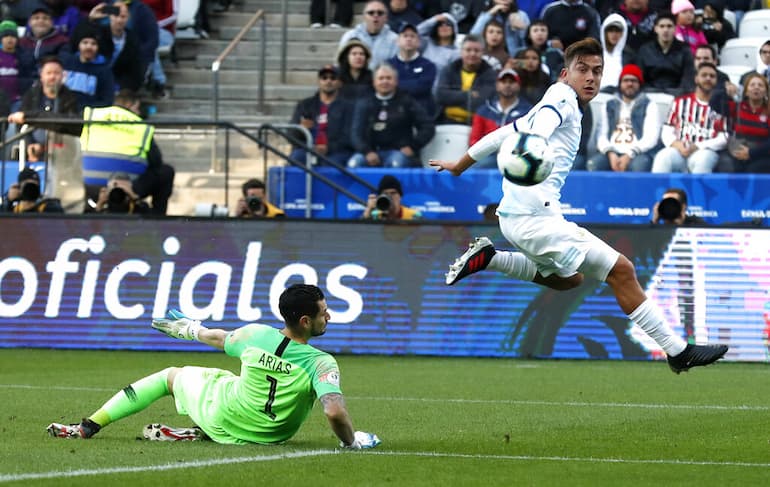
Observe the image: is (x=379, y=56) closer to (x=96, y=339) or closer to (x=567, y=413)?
(x=96, y=339)

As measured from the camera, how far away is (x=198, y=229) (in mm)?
17547

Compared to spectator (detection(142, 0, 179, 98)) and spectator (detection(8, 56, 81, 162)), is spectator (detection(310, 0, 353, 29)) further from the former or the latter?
spectator (detection(8, 56, 81, 162))

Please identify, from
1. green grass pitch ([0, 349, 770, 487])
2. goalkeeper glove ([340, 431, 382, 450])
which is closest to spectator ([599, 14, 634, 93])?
green grass pitch ([0, 349, 770, 487])

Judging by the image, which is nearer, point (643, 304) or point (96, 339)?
point (643, 304)

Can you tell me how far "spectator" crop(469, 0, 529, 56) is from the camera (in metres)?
21.7

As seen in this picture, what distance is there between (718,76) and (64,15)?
10.7m

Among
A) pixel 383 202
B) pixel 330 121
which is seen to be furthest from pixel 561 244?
pixel 330 121

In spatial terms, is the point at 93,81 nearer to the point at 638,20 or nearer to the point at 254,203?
the point at 254,203

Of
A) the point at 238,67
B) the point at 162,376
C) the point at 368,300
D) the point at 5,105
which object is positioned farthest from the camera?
the point at 238,67

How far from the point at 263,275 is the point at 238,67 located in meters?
7.29

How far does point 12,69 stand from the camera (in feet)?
72.8

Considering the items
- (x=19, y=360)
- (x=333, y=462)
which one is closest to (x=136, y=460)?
(x=333, y=462)

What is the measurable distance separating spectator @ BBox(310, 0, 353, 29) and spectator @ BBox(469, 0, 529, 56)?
2.91m

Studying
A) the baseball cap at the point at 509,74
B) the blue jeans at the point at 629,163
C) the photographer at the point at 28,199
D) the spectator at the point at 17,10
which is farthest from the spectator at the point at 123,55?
the blue jeans at the point at 629,163
